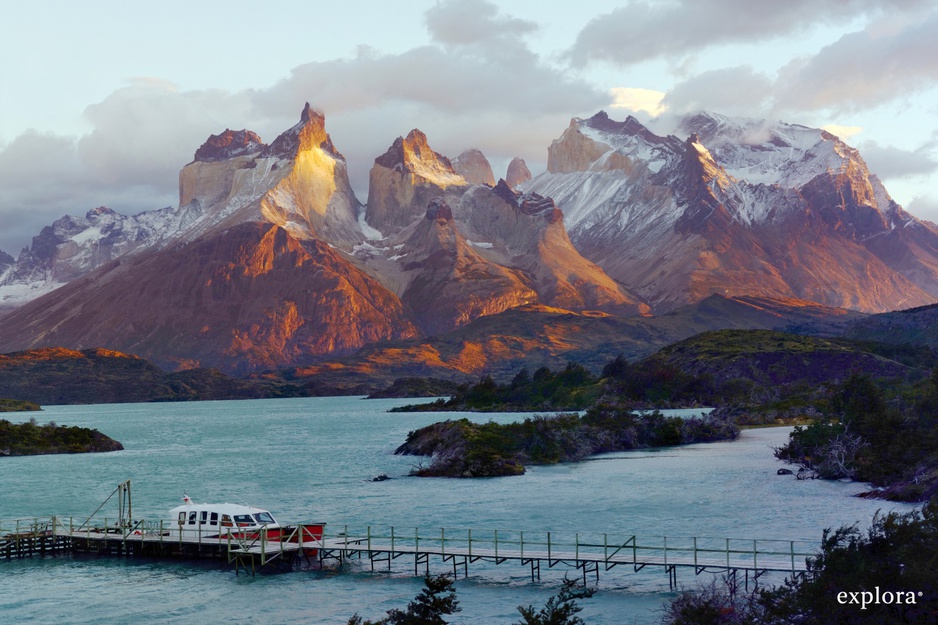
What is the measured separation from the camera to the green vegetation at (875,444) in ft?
280

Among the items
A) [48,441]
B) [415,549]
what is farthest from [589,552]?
[48,441]

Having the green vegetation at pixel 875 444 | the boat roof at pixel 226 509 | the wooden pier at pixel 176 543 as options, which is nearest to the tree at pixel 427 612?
the wooden pier at pixel 176 543

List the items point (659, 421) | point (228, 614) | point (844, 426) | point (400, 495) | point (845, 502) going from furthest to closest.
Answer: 1. point (659, 421)
2. point (844, 426)
3. point (400, 495)
4. point (845, 502)
5. point (228, 614)

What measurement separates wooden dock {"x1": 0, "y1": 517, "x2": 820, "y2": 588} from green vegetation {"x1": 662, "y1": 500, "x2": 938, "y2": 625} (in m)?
9.28

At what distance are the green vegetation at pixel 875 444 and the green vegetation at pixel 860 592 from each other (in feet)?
127

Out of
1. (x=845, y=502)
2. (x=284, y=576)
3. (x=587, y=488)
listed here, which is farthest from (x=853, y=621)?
(x=587, y=488)

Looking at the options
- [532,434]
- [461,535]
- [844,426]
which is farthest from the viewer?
[532,434]

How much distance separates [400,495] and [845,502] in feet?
124

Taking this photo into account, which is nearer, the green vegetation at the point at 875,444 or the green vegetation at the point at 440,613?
the green vegetation at the point at 440,613

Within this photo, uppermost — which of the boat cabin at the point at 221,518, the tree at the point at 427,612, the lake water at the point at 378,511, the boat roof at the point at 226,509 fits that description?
the boat roof at the point at 226,509

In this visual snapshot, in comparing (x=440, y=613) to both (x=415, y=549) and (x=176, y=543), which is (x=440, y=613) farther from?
(x=176, y=543)

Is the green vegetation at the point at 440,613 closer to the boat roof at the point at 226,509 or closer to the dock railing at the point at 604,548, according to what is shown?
the dock railing at the point at 604,548

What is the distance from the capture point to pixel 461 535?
241 ft

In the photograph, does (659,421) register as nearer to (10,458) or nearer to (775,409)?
(775,409)
